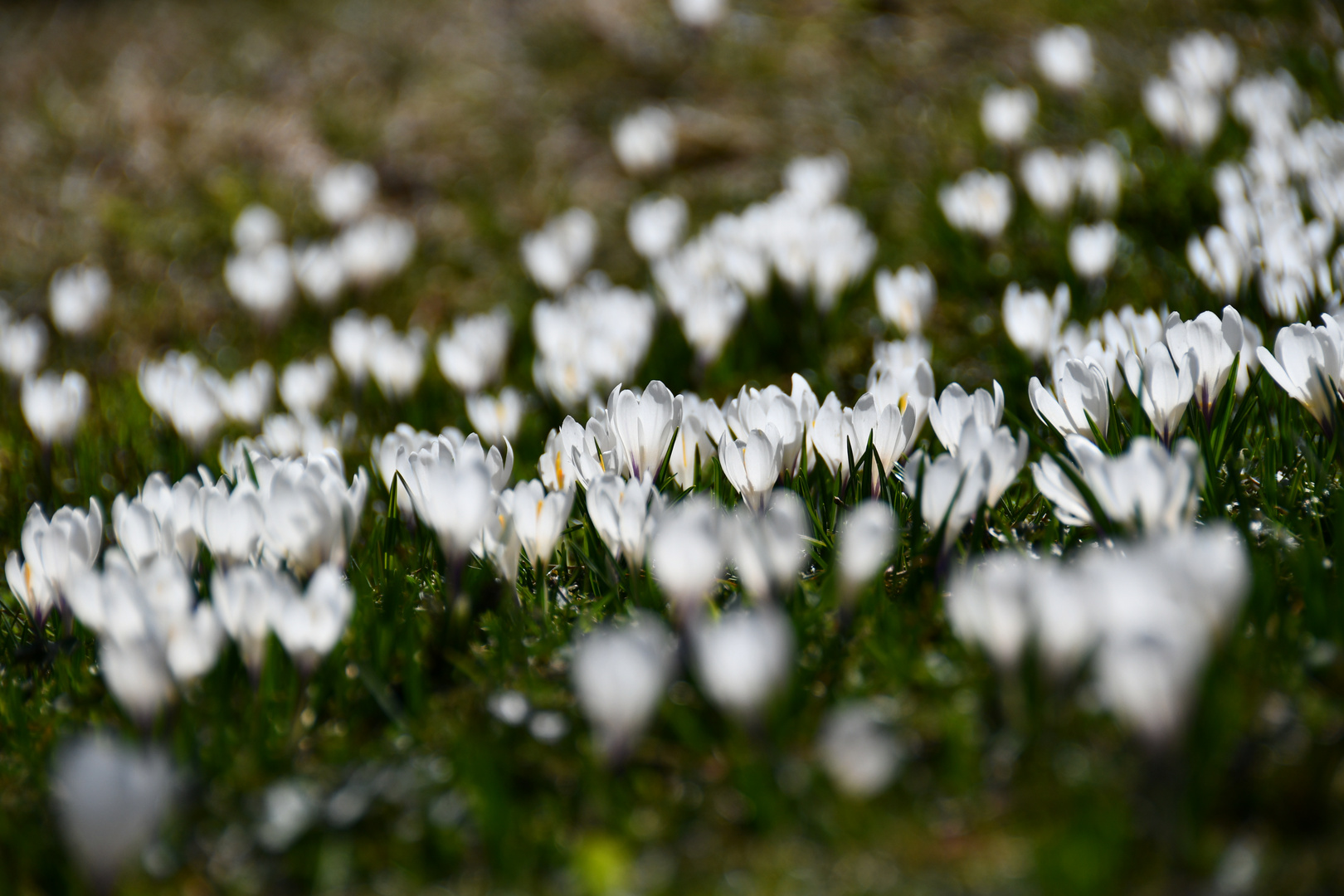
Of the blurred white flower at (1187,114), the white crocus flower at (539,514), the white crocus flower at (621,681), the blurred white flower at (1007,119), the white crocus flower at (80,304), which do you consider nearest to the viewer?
the white crocus flower at (621,681)

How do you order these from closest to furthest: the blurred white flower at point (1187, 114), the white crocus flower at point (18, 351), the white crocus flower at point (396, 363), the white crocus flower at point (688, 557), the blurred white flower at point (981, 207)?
the white crocus flower at point (688, 557), the white crocus flower at point (396, 363), the white crocus flower at point (18, 351), the blurred white flower at point (981, 207), the blurred white flower at point (1187, 114)

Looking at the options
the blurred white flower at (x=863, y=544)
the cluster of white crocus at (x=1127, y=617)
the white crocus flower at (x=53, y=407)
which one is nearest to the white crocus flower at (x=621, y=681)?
the blurred white flower at (x=863, y=544)

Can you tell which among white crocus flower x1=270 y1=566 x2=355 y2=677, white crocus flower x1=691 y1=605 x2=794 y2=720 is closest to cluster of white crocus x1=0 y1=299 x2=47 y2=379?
white crocus flower x1=270 y1=566 x2=355 y2=677

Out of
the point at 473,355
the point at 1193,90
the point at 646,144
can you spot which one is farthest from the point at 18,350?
the point at 1193,90

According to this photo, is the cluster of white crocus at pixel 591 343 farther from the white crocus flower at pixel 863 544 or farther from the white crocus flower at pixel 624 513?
the white crocus flower at pixel 863 544

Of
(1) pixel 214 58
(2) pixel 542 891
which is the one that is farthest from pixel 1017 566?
(1) pixel 214 58

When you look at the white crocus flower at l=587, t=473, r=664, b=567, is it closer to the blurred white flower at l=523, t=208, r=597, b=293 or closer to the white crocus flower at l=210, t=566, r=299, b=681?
the white crocus flower at l=210, t=566, r=299, b=681

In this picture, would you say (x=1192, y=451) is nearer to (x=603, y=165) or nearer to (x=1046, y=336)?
(x=1046, y=336)
